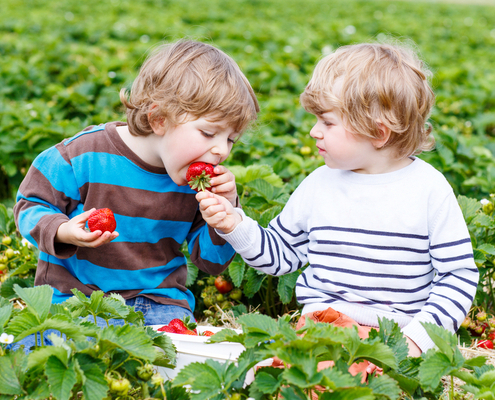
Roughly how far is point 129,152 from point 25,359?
3.16ft

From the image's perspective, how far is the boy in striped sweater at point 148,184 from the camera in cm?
192

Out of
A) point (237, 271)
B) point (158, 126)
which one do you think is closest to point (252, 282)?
point (237, 271)

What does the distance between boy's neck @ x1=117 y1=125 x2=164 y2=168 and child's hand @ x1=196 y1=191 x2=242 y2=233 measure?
311mm

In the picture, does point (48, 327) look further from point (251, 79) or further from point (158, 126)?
point (251, 79)

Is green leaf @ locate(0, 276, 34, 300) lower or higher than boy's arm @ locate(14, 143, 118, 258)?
lower

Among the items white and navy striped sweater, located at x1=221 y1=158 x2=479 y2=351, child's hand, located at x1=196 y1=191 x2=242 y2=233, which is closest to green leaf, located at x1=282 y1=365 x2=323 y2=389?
white and navy striped sweater, located at x1=221 y1=158 x2=479 y2=351

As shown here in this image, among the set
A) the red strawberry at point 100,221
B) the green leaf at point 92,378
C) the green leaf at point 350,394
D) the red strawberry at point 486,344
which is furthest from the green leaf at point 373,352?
the red strawberry at point 486,344

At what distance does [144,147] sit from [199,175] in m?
0.35

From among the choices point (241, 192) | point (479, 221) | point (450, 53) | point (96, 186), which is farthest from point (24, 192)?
point (450, 53)

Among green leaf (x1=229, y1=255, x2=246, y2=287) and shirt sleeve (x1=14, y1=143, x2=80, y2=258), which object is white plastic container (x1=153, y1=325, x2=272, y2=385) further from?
green leaf (x1=229, y1=255, x2=246, y2=287)

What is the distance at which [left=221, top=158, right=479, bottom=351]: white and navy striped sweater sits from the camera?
1844 millimetres

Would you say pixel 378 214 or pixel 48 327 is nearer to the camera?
pixel 48 327

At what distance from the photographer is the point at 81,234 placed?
5.80 feet

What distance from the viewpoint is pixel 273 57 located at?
7441mm
